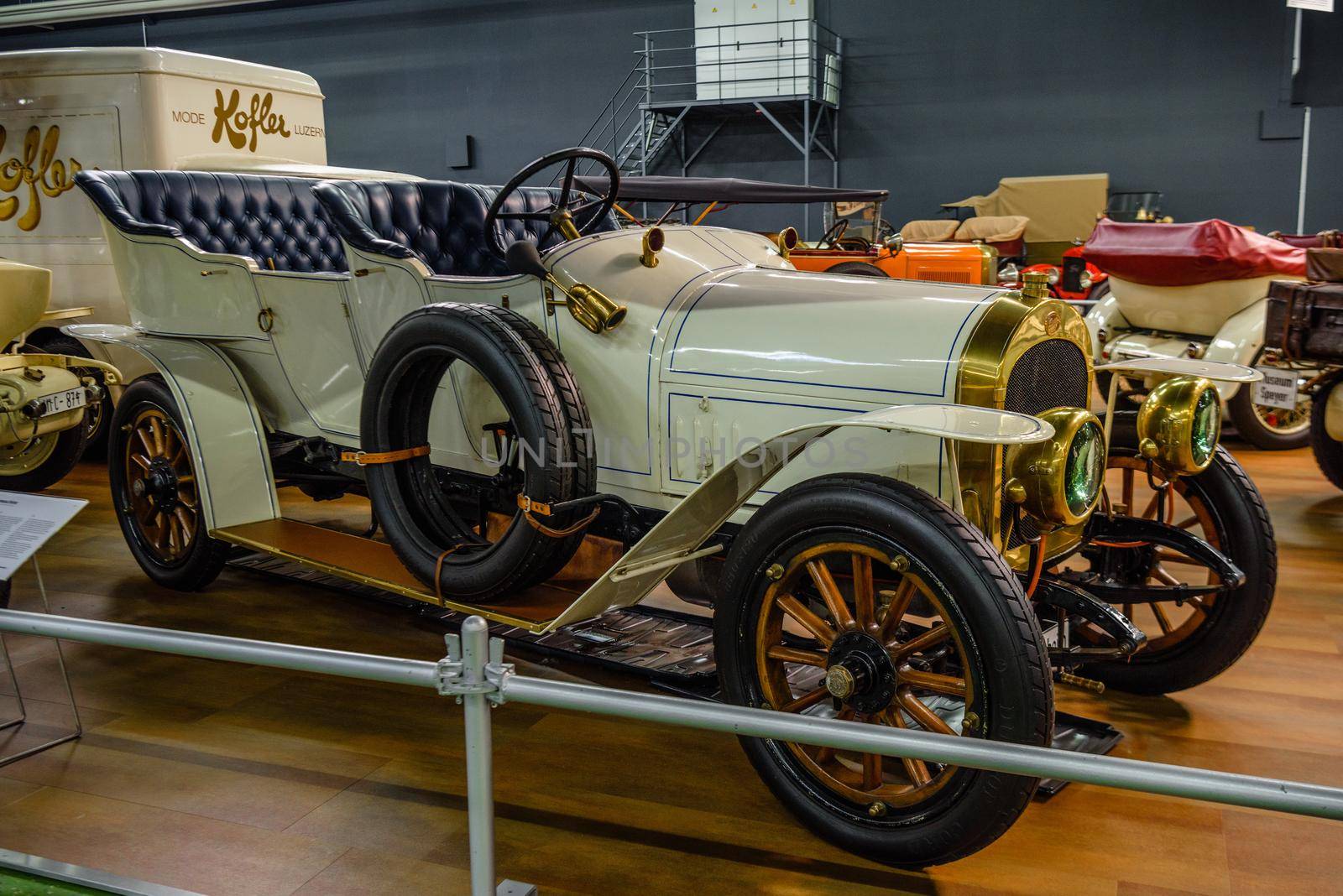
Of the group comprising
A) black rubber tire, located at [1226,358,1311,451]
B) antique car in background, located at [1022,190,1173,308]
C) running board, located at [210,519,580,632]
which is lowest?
black rubber tire, located at [1226,358,1311,451]

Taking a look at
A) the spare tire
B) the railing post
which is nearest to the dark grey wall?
the spare tire

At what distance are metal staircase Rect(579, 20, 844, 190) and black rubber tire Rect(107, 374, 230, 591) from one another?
997 cm

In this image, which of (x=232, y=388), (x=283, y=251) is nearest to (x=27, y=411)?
(x=283, y=251)

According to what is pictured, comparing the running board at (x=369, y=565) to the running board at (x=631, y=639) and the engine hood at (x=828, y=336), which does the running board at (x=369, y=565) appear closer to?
the running board at (x=631, y=639)

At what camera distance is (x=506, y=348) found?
262 cm

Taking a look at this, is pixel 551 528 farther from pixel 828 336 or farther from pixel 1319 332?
pixel 1319 332

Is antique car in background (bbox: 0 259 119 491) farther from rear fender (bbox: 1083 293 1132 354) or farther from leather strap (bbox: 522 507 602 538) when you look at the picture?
rear fender (bbox: 1083 293 1132 354)

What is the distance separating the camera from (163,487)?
377cm

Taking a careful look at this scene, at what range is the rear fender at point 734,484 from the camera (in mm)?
1911

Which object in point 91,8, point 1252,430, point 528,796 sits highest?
point 91,8

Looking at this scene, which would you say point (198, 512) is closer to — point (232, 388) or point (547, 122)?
point (232, 388)

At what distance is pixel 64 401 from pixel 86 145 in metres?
1.88

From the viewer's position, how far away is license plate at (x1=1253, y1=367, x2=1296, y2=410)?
4.45 metres

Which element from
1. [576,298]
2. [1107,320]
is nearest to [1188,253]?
[1107,320]
